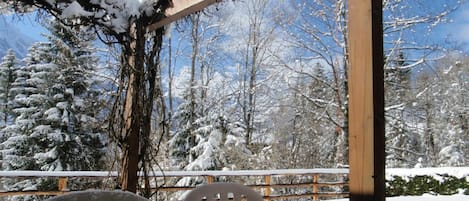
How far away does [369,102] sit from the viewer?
1.40 meters

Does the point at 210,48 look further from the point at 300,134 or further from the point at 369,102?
the point at 369,102

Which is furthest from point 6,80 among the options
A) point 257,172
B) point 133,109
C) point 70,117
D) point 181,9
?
point 181,9

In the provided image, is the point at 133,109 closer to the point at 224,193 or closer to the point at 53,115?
the point at 224,193

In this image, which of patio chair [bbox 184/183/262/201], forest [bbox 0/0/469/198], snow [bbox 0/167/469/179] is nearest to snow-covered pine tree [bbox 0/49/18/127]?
forest [bbox 0/0/469/198]

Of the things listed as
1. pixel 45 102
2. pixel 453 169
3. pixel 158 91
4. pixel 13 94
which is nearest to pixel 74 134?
pixel 45 102

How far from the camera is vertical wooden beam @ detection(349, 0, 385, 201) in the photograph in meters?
1.38

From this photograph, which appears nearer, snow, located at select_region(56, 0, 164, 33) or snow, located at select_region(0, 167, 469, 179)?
snow, located at select_region(56, 0, 164, 33)

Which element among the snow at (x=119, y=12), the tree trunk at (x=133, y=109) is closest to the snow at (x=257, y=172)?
the tree trunk at (x=133, y=109)

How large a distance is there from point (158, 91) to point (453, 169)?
22.0 ft

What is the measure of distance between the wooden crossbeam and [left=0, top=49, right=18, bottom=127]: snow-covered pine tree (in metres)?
8.03

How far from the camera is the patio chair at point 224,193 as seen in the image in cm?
140

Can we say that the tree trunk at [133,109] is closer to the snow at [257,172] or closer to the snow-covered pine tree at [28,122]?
the snow at [257,172]

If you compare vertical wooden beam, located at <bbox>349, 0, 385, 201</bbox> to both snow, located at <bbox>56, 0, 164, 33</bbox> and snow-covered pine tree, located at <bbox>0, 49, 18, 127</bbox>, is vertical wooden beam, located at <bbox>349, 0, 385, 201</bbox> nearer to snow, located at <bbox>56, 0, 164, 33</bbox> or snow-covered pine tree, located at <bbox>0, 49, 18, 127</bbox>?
snow, located at <bbox>56, 0, 164, 33</bbox>

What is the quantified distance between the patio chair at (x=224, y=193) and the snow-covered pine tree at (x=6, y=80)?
909 centimetres
